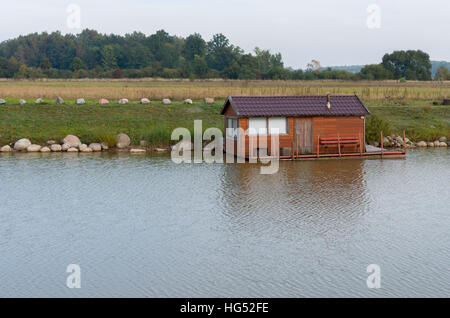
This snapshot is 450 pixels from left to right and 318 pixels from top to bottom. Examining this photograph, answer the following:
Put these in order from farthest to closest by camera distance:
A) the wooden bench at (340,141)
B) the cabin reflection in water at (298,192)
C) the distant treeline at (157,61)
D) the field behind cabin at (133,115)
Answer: the distant treeline at (157,61)
the field behind cabin at (133,115)
the wooden bench at (340,141)
the cabin reflection in water at (298,192)

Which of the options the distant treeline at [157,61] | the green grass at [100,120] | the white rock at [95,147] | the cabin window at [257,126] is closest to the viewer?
the cabin window at [257,126]

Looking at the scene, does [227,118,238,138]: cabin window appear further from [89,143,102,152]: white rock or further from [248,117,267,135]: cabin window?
[89,143,102,152]: white rock

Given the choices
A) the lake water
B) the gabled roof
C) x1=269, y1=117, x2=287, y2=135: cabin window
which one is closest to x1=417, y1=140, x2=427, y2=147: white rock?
the gabled roof

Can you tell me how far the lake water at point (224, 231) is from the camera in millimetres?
13594

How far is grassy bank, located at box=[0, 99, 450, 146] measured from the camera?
38719mm

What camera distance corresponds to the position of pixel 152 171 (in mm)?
29328

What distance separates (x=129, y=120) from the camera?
138 feet

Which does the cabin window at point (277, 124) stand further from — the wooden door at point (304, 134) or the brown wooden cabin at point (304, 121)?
the wooden door at point (304, 134)

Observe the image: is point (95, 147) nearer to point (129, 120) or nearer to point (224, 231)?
point (129, 120)

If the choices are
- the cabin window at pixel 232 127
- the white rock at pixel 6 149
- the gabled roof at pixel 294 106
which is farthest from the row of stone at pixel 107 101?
the gabled roof at pixel 294 106

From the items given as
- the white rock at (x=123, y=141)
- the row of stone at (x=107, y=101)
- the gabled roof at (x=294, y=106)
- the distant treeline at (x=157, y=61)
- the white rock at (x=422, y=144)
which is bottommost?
the white rock at (x=422, y=144)

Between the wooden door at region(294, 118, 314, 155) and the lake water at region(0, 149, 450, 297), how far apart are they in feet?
13.0

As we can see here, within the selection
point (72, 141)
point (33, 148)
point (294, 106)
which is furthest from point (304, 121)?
point (33, 148)

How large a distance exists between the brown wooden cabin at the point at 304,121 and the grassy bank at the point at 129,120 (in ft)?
24.8
